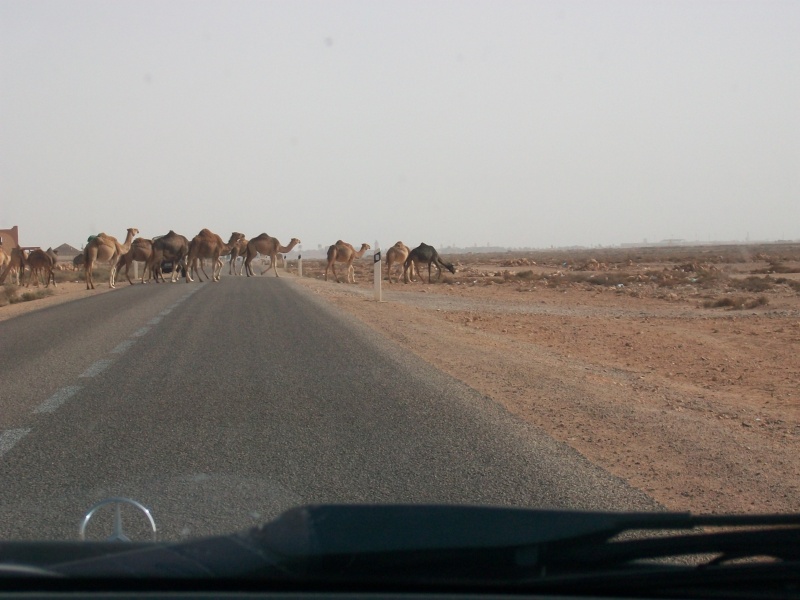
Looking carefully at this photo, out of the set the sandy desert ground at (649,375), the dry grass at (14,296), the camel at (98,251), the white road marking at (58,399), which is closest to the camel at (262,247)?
the camel at (98,251)

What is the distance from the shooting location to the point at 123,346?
1298 cm

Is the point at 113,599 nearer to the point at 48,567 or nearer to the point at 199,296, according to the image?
the point at 48,567

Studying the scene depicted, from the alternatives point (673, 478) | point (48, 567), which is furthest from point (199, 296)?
point (48, 567)

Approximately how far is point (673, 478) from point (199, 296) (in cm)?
1985

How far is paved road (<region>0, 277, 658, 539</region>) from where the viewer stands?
5445 millimetres

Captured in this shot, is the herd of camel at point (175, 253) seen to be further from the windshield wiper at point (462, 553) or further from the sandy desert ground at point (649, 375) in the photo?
the windshield wiper at point (462, 553)

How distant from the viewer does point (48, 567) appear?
2410 mm

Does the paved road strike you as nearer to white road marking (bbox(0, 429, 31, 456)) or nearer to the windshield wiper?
white road marking (bbox(0, 429, 31, 456))

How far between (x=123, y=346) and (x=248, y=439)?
6557 millimetres

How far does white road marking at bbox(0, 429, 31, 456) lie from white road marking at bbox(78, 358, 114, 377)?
2.99m

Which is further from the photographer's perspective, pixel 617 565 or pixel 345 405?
pixel 345 405

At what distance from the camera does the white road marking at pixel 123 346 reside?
1241 cm

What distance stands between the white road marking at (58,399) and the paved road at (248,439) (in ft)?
0.07

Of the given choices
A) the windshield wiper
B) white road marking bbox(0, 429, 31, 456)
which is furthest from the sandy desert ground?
white road marking bbox(0, 429, 31, 456)
